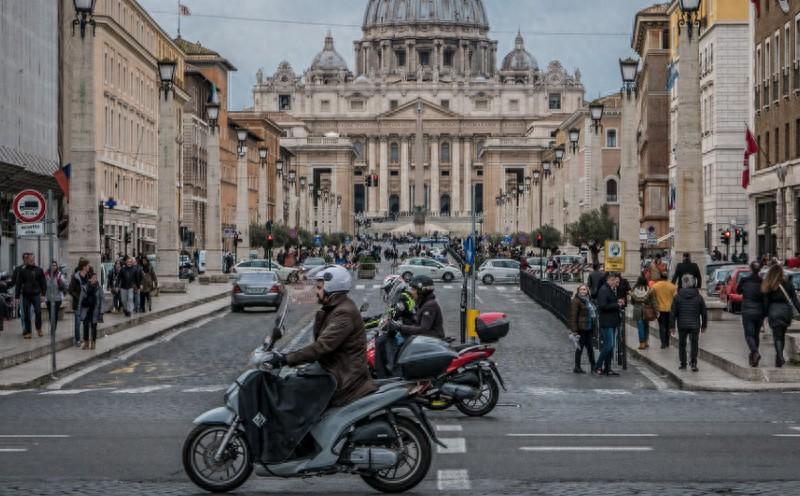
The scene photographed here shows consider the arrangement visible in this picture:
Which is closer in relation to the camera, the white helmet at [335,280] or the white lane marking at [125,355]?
the white helmet at [335,280]

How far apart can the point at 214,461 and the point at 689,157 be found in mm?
23141

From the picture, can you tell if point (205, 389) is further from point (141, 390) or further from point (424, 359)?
point (424, 359)

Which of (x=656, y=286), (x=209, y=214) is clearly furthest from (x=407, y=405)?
(x=209, y=214)

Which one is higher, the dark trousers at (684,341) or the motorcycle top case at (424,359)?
the motorcycle top case at (424,359)

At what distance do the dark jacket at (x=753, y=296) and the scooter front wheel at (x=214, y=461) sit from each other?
1224 centimetres

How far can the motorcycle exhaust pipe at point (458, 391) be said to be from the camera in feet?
56.3

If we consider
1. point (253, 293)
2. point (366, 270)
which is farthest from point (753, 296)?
point (366, 270)

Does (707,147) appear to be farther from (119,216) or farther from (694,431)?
(694,431)

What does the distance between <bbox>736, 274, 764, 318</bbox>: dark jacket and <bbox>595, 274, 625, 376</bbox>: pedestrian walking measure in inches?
79.4

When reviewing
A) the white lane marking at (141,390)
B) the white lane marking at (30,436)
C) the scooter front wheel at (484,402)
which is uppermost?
the scooter front wheel at (484,402)

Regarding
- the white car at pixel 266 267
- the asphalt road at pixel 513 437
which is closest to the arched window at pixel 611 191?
the white car at pixel 266 267

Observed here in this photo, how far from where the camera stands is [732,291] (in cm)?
3975

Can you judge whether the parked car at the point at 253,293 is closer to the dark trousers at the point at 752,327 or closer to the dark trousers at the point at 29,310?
the dark trousers at the point at 29,310

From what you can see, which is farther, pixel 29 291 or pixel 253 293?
pixel 253 293
